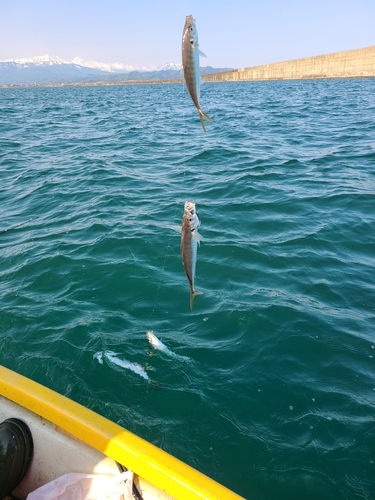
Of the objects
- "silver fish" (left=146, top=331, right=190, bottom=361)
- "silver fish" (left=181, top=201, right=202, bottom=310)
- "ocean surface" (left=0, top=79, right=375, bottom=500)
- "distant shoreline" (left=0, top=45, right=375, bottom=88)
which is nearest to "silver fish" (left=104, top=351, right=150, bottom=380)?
"ocean surface" (left=0, top=79, right=375, bottom=500)

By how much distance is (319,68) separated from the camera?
320 feet

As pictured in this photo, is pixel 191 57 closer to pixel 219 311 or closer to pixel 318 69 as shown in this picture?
pixel 219 311

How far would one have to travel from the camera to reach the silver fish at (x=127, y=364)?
4.98 metres

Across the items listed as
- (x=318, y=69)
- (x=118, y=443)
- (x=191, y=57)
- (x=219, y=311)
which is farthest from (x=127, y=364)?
(x=318, y=69)

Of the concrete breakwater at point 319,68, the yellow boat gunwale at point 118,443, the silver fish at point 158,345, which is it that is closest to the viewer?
the yellow boat gunwale at point 118,443

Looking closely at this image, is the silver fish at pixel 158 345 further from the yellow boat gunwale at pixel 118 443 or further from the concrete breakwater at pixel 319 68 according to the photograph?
the concrete breakwater at pixel 319 68

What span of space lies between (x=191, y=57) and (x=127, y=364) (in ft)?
12.7

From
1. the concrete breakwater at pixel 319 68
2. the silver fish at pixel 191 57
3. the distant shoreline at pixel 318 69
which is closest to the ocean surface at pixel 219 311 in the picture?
the silver fish at pixel 191 57

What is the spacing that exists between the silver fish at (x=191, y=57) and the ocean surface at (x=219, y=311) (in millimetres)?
3341

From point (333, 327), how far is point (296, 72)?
379 feet

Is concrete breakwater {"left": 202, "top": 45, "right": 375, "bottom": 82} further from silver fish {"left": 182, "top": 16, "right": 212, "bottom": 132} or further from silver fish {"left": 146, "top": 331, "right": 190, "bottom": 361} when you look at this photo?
silver fish {"left": 182, "top": 16, "right": 212, "bottom": 132}

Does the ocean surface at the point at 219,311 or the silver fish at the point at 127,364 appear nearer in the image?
the ocean surface at the point at 219,311

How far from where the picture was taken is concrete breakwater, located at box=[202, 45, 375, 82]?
82875mm

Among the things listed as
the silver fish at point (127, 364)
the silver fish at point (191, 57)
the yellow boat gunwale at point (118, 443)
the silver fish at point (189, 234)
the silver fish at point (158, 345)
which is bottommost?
the silver fish at point (127, 364)
